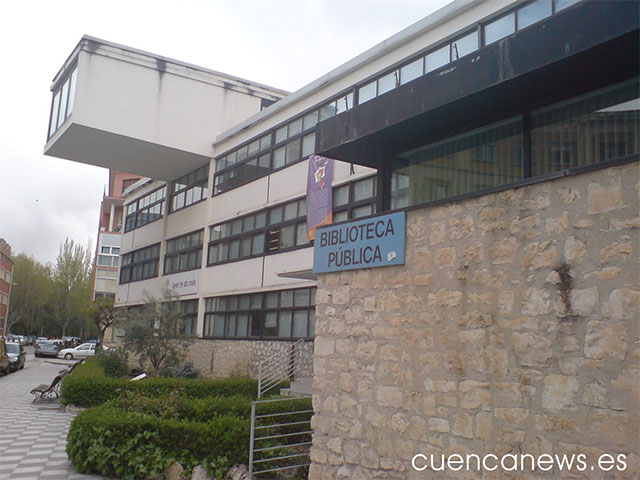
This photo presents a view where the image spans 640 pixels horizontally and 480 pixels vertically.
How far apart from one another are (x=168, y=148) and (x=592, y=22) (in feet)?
74.1

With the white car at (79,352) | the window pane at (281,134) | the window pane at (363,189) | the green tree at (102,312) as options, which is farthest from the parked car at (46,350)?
the window pane at (363,189)

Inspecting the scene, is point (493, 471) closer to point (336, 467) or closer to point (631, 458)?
point (631, 458)

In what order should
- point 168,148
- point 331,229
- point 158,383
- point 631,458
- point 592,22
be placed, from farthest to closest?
1. point 168,148
2. point 158,383
3. point 331,229
4. point 592,22
5. point 631,458

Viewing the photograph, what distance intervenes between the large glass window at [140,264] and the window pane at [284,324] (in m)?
12.7

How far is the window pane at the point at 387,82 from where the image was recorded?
16.3 meters

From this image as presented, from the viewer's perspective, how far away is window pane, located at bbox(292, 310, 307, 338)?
742 inches

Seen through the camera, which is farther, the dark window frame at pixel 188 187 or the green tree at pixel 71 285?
the green tree at pixel 71 285

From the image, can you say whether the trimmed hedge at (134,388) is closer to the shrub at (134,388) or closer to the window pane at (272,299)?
the shrub at (134,388)

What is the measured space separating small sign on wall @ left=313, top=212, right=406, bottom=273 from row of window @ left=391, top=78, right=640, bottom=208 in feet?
1.14

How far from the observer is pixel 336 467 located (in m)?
6.52

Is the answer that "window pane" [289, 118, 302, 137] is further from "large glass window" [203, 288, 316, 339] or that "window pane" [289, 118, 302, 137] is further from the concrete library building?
the concrete library building

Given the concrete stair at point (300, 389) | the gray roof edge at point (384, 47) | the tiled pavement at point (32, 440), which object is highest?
the gray roof edge at point (384, 47)

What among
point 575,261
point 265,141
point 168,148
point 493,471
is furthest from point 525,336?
point 168,148

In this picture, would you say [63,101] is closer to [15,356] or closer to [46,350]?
[15,356]
